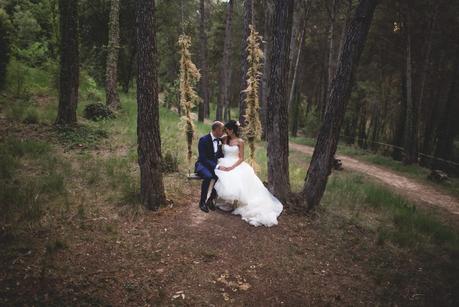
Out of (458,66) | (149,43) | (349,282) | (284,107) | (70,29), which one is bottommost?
(349,282)

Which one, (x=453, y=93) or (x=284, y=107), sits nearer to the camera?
(x=284, y=107)

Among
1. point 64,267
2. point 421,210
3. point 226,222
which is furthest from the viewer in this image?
point 421,210

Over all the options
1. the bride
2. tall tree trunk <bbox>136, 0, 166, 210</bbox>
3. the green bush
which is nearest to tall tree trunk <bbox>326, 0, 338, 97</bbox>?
the bride

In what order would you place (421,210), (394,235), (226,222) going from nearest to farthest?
(226,222) → (394,235) → (421,210)

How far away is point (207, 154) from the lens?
23.5ft

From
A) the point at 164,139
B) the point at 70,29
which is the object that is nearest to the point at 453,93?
the point at 164,139

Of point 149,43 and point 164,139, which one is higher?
point 149,43

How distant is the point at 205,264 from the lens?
5152 millimetres

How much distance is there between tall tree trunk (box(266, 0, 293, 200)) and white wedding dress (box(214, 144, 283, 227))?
1.75 ft

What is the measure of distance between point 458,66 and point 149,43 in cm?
1518

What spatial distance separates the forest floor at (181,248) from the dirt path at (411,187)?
2063mm

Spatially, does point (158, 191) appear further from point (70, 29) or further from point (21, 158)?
point (70, 29)

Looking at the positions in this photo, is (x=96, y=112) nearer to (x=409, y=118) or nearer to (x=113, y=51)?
(x=113, y=51)

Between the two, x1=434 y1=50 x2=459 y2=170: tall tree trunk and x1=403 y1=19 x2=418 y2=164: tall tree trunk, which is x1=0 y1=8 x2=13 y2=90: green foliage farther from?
x1=434 y1=50 x2=459 y2=170: tall tree trunk
